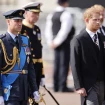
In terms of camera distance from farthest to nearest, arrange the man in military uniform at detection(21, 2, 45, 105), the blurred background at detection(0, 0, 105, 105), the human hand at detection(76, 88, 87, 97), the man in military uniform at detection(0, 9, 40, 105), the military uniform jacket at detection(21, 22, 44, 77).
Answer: the blurred background at detection(0, 0, 105, 105), the military uniform jacket at detection(21, 22, 44, 77), the man in military uniform at detection(21, 2, 45, 105), the human hand at detection(76, 88, 87, 97), the man in military uniform at detection(0, 9, 40, 105)

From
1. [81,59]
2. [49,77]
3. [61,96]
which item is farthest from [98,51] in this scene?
[49,77]

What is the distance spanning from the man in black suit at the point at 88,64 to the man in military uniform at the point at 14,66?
0.58 metres

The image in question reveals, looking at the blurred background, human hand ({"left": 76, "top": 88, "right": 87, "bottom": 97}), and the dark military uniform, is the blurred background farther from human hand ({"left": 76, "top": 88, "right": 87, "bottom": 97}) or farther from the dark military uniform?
human hand ({"left": 76, "top": 88, "right": 87, "bottom": 97})

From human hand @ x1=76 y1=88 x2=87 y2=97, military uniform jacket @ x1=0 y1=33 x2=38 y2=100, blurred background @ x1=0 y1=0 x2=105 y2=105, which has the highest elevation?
military uniform jacket @ x1=0 y1=33 x2=38 y2=100

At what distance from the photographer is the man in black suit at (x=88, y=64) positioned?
25.2 feet

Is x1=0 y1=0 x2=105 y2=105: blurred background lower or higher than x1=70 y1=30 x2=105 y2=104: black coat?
lower

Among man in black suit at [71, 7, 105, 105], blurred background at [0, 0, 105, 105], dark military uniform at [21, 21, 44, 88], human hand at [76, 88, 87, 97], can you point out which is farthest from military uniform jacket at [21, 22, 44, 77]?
blurred background at [0, 0, 105, 105]

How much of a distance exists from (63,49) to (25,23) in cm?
384

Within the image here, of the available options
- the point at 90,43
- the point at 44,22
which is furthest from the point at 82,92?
the point at 44,22

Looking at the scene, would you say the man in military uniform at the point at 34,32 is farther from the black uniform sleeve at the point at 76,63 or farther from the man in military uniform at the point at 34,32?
the black uniform sleeve at the point at 76,63

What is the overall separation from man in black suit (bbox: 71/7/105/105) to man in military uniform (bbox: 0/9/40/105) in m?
0.58

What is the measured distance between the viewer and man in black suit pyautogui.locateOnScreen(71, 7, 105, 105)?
7.69m

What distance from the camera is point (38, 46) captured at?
356 inches

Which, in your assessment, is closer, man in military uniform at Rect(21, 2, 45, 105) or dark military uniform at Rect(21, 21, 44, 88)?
man in military uniform at Rect(21, 2, 45, 105)
